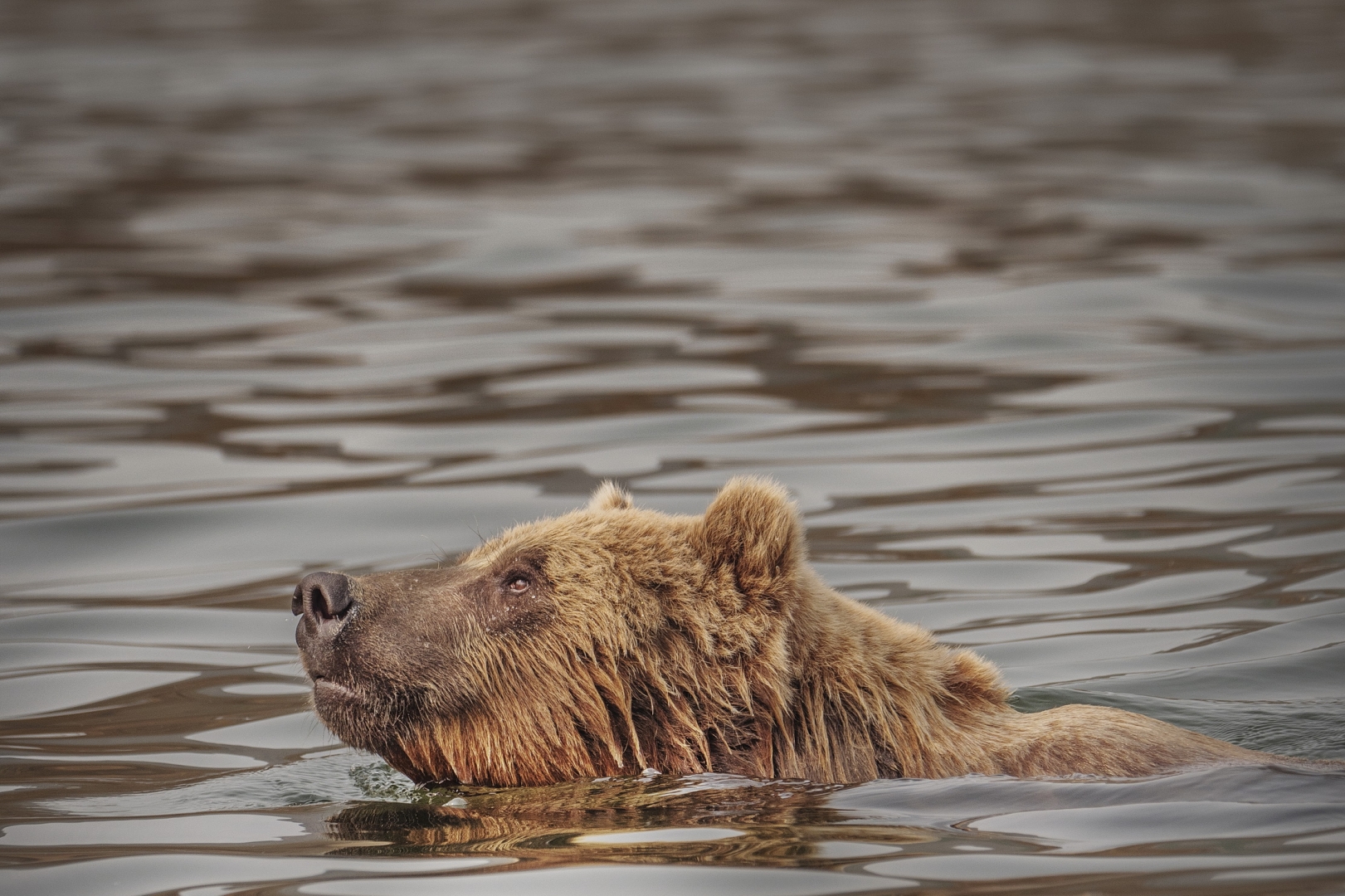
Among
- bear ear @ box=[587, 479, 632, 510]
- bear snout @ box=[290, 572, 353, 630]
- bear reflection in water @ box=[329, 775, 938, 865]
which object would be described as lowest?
bear reflection in water @ box=[329, 775, 938, 865]

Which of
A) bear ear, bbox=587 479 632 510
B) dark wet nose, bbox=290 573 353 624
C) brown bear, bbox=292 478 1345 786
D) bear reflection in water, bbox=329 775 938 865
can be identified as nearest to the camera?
bear reflection in water, bbox=329 775 938 865

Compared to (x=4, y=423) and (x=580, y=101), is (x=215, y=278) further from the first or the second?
(x=580, y=101)

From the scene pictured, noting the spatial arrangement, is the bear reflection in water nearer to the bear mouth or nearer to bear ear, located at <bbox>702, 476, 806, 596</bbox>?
the bear mouth

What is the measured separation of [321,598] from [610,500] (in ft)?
3.89

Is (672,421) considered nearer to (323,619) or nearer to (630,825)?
(323,619)

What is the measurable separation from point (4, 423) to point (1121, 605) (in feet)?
25.3

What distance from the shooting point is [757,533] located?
6.42 metres

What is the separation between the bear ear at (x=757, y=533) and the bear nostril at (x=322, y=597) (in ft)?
4.32

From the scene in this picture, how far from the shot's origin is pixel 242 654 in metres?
9.29

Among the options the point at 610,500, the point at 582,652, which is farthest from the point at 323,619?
the point at 610,500

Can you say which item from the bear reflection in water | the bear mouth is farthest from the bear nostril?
the bear reflection in water

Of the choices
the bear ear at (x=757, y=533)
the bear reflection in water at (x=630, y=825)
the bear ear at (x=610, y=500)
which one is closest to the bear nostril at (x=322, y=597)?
the bear reflection in water at (x=630, y=825)

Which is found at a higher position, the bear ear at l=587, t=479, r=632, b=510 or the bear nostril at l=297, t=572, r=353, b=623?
the bear ear at l=587, t=479, r=632, b=510

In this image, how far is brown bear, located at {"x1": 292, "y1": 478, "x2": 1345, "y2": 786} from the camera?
6379 mm
